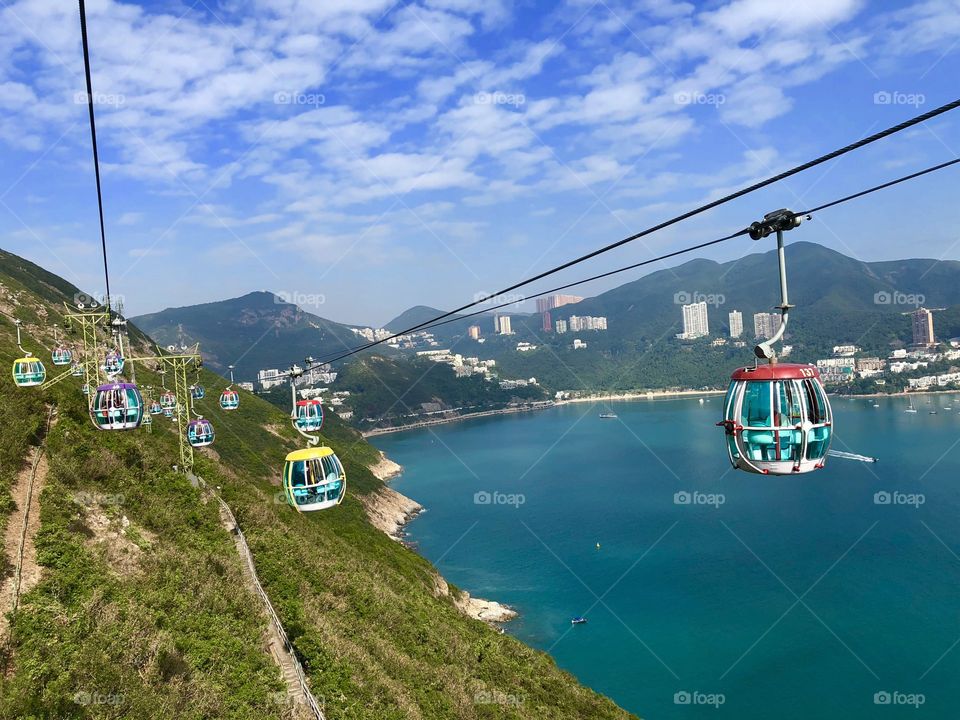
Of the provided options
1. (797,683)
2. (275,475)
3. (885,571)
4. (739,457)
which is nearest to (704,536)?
(885,571)

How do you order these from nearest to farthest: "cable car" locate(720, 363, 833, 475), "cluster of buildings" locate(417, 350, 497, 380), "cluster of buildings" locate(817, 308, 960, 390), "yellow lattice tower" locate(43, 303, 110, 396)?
"cable car" locate(720, 363, 833, 475) < "yellow lattice tower" locate(43, 303, 110, 396) < "cluster of buildings" locate(817, 308, 960, 390) < "cluster of buildings" locate(417, 350, 497, 380)

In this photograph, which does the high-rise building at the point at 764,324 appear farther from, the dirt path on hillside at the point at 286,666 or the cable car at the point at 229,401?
the dirt path on hillside at the point at 286,666

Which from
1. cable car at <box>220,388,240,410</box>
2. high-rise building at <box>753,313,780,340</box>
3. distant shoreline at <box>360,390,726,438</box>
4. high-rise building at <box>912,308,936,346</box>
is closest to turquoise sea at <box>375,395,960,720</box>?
cable car at <box>220,388,240,410</box>

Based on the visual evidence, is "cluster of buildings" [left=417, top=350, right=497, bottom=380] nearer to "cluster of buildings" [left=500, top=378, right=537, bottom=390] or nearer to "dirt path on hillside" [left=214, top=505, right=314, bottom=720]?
"cluster of buildings" [left=500, top=378, right=537, bottom=390]

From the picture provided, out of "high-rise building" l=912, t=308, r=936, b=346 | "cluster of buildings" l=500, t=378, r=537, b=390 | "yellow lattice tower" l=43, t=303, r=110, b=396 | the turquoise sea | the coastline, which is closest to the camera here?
"yellow lattice tower" l=43, t=303, r=110, b=396

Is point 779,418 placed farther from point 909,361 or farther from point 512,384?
point 909,361

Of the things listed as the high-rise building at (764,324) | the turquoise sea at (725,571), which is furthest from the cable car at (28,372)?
the high-rise building at (764,324)
